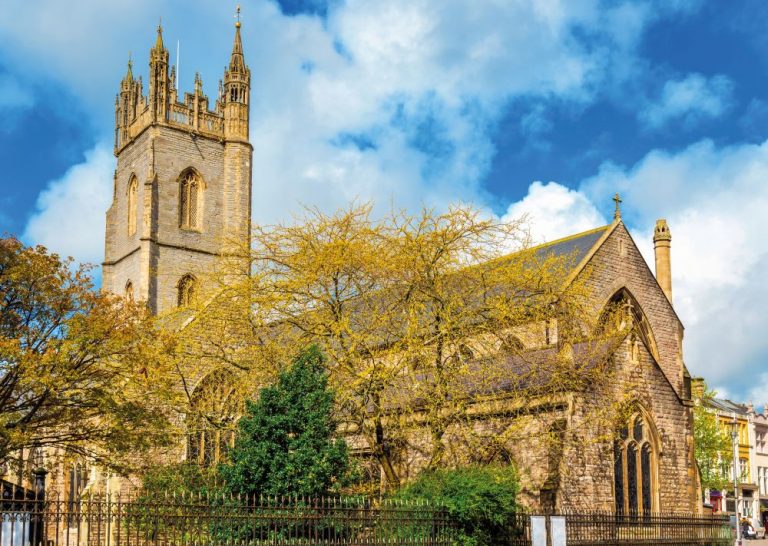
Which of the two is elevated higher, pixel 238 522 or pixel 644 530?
pixel 238 522

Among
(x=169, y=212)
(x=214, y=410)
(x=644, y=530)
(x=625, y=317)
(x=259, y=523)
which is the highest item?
(x=169, y=212)

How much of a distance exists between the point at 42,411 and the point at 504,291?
11538 mm

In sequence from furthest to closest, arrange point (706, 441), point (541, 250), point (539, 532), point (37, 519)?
1. point (706, 441)
2. point (541, 250)
3. point (539, 532)
4. point (37, 519)

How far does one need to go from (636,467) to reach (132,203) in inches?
1219

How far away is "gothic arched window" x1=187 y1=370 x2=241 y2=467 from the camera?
23.3 meters

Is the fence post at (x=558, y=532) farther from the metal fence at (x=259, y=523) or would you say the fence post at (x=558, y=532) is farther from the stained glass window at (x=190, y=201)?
the stained glass window at (x=190, y=201)

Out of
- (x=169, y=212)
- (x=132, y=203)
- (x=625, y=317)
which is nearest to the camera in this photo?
(x=625, y=317)

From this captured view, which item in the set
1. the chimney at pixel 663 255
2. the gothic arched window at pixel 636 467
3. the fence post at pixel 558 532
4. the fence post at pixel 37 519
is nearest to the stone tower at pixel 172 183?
the chimney at pixel 663 255

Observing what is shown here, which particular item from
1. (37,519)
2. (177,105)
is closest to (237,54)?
(177,105)

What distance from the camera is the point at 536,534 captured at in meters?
15.1

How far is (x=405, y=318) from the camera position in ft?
69.3

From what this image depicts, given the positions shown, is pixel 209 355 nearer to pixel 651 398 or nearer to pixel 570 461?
pixel 570 461

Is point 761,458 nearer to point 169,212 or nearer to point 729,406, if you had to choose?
point 729,406

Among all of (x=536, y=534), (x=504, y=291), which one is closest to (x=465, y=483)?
(x=536, y=534)
